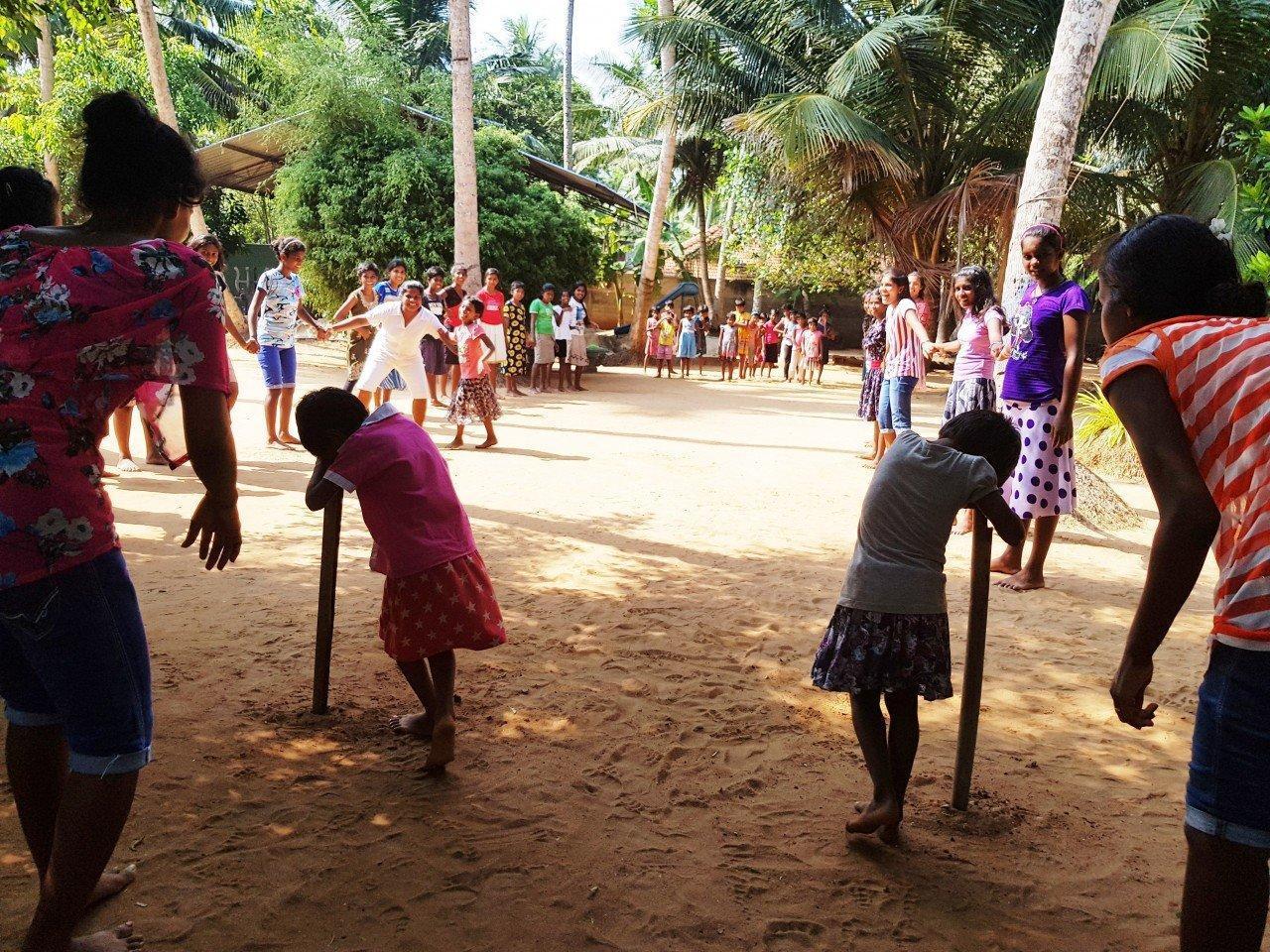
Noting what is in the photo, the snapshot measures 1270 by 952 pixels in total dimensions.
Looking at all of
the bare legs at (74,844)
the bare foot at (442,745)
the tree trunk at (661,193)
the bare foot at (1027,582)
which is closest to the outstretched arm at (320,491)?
the bare foot at (442,745)

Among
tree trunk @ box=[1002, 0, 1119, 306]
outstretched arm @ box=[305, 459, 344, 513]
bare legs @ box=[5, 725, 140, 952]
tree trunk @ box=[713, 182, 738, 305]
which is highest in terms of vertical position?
tree trunk @ box=[713, 182, 738, 305]

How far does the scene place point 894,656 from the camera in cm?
279

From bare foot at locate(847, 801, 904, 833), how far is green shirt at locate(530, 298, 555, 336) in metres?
13.8

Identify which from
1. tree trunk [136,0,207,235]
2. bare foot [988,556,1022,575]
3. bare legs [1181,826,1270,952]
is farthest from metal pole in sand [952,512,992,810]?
tree trunk [136,0,207,235]

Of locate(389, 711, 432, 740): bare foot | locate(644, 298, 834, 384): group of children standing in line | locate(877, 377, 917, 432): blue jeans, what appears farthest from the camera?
locate(644, 298, 834, 384): group of children standing in line

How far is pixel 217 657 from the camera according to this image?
13.7 feet

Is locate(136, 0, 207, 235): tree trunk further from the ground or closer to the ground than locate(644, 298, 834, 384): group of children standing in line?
further from the ground

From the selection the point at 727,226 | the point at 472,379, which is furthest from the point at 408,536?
the point at 727,226

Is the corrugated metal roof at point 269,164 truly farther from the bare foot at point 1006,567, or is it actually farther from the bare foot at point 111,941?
the bare foot at point 111,941

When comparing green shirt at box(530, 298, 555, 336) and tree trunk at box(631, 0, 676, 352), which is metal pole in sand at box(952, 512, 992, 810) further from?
tree trunk at box(631, 0, 676, 352)

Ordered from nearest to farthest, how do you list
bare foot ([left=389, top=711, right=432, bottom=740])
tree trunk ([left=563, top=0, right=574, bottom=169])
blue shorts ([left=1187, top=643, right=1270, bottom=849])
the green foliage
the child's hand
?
blue shorts ([left=1187, top=643, right=1270, bottom=849]) < the child's hand < bare foot ([left=389, top=711, right=432, bottom=740]) < the green foliage < tree trunk ([left=563, top=0, right=574, bottom=169])

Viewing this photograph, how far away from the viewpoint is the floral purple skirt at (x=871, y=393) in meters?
10.2

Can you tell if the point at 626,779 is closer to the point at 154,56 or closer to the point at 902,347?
the point at 902,347

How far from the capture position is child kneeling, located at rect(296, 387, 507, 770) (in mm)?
3166
